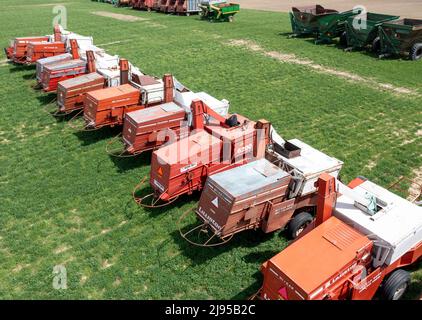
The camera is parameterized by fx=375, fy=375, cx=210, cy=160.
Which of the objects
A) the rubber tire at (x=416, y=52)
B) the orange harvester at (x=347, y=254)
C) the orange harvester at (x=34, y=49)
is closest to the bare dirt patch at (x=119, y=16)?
the orange harvester at (x=34, y=49)

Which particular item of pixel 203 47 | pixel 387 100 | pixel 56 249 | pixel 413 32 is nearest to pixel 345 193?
pixel 56 249

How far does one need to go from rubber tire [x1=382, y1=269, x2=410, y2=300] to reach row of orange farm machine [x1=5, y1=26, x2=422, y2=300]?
2cm

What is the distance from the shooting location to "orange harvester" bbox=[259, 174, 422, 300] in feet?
24.4

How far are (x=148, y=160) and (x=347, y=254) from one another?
891cm

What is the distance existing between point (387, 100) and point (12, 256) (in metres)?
18.5

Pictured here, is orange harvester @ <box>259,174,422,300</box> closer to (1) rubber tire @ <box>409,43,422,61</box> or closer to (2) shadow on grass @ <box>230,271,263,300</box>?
(2) shadow on grass @ <box>230,271,263,300</box>

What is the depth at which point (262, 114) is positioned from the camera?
18.3 meters

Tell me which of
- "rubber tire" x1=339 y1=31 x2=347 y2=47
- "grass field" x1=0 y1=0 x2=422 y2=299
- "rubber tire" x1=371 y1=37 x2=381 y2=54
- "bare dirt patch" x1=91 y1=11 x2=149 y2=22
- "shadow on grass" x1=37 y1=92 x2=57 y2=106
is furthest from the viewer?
"bare dirt patch" x1=91 y1=11 x2=149 y2=22

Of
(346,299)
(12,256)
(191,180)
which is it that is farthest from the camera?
(191,180)

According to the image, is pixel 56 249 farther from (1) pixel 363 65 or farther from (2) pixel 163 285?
(1) pixel 363 65

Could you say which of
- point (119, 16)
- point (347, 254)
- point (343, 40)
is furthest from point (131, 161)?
point (119, 16)

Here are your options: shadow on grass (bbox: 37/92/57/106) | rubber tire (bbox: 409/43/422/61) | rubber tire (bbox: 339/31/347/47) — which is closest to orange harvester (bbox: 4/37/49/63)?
shadow on grass (bbox: 37/92/57/106)

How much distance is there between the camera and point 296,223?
1048 centimetres

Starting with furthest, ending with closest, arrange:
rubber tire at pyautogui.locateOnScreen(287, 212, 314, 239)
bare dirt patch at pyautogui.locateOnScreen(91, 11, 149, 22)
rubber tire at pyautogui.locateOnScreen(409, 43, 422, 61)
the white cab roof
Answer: bare dirt patch at pyautogui.locateOnScreen(91, 11, 149, 22)
rubber tire at pyautogui.locateOnScreen(409, 43, 422, 61)
rubber tire at pyautogui.locateOnScreen(287, 212, 314, 239)
the white cab roof
